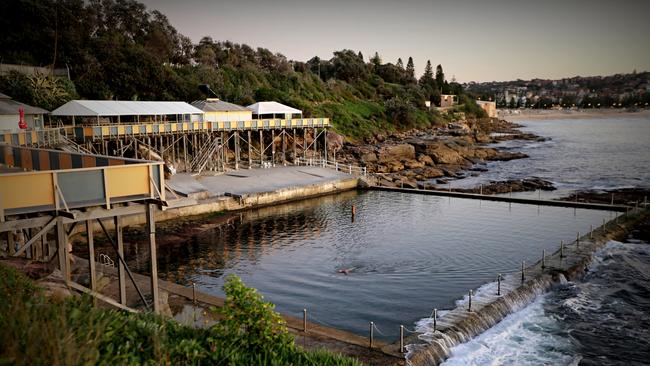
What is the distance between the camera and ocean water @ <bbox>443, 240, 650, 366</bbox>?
15180 mm

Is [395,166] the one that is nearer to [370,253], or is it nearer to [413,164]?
[413,164]

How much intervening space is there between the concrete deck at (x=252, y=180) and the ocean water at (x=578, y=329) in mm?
22698

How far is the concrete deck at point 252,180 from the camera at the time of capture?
36.4 m

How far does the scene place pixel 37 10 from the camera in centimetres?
5809

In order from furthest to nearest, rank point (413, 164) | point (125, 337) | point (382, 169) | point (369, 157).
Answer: point (369, 157) < point (413, 164) < point (382, 169) < point (125, 337)

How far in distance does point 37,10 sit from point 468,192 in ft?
169

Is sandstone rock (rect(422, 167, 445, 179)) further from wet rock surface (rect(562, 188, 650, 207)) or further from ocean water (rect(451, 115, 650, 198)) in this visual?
wet rock surface (rect(562, 188, 650, 207))

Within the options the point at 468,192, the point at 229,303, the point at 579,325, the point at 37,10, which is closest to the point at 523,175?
the point at 468,192

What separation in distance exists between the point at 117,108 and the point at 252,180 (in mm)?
→ 11607

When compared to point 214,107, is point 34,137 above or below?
below

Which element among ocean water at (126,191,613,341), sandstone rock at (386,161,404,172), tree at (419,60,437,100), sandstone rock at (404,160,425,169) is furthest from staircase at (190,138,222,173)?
tree at (419,60,437,100)

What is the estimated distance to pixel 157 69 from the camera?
194ft

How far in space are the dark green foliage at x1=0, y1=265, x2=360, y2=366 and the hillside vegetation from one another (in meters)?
41.1

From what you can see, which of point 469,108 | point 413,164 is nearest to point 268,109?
point 413,164
